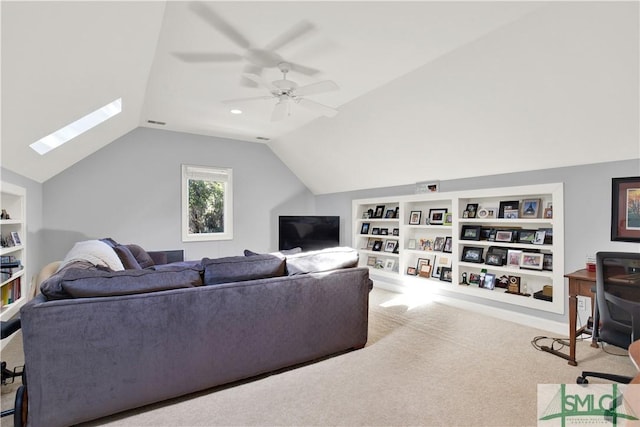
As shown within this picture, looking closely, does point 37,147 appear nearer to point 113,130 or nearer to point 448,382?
point 113,130

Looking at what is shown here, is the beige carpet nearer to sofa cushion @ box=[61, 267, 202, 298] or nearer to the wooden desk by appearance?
the wooden desk

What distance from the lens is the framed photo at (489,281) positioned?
13.6 ft

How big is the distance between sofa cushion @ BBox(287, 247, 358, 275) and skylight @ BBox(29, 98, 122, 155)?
2.51 m

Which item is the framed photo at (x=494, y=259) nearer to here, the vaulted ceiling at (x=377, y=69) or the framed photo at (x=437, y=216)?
the framed photo at (x=437, y=216)

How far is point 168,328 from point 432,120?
131 inches

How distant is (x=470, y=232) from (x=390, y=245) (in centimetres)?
156

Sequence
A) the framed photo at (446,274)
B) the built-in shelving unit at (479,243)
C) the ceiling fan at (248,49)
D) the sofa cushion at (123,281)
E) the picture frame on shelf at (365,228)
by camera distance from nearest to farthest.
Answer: the sofa cushion at (123,281), the ceiling fan at (248,49), the built-in shelving unit at (479,243), the framed photo at (446,274), the picture frame on shelf at (365,228)

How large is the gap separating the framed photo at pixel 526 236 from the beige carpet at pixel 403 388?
108 cm

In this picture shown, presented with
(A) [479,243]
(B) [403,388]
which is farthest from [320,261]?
(A) [479,243]

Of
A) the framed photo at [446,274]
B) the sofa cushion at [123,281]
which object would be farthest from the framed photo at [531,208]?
the sofa cushion at [123,281]

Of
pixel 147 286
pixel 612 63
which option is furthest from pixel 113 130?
pixel 612 63

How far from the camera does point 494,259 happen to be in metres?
4.13

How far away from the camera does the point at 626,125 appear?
274 cm

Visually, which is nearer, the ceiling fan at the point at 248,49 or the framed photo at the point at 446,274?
the ceiling fan at the point at 248,49
